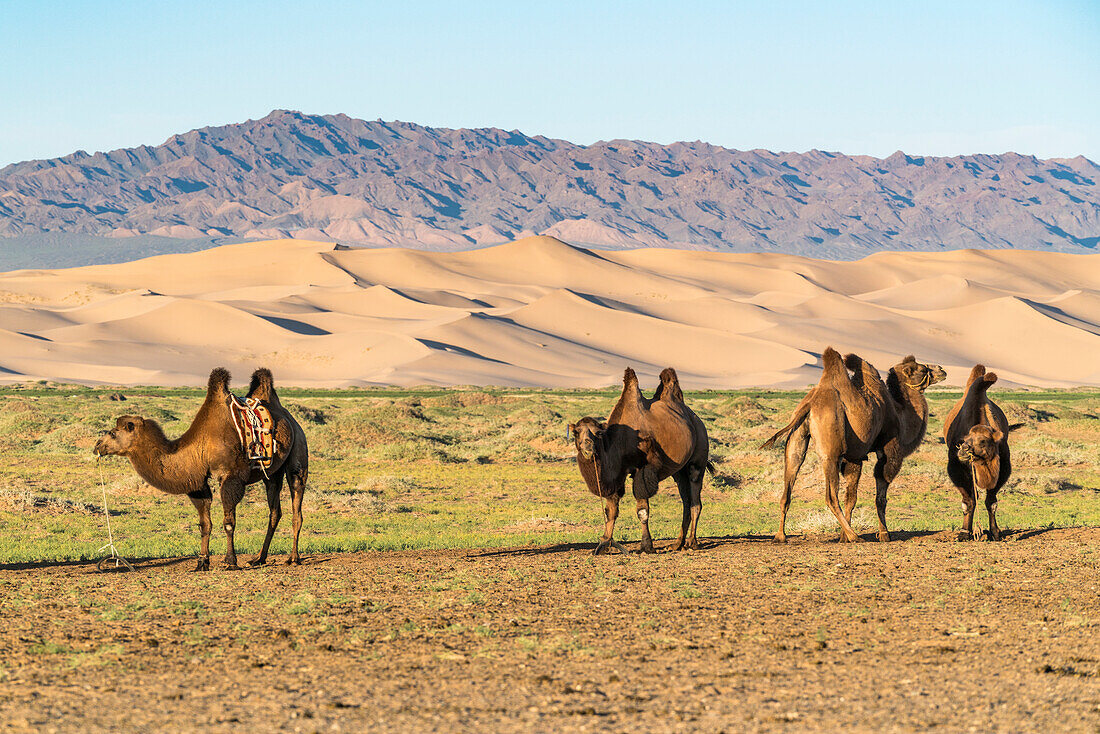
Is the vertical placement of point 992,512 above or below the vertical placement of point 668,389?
below

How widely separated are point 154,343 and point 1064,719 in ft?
351

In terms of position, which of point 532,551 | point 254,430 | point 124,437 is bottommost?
point 532,551

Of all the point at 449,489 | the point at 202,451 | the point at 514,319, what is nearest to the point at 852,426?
the point at 202,451

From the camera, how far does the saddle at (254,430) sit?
13.8m

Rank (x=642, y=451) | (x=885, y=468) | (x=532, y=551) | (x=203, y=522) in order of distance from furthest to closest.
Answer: (x=885, y=468), (x=532, y=551), (x=642, y=451), (x=203, y=522)

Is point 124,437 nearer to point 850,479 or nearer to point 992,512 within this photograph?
point 850,479

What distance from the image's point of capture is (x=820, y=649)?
30.8ft

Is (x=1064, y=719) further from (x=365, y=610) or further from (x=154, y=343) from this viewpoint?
(x=154, y=343)

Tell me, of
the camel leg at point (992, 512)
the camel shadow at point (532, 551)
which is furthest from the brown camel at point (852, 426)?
the camel shadow at point (532, 551)

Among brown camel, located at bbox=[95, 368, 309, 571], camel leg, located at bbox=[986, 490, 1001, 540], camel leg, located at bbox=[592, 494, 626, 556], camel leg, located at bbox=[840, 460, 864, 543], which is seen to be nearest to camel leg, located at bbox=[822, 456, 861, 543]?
camel leg, located at bbox=[840, 460, 864, 543]

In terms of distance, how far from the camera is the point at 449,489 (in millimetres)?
28484

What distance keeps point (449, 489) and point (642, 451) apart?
14391mm

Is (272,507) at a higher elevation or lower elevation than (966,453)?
lower

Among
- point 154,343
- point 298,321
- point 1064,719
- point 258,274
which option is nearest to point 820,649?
point 1064,719
